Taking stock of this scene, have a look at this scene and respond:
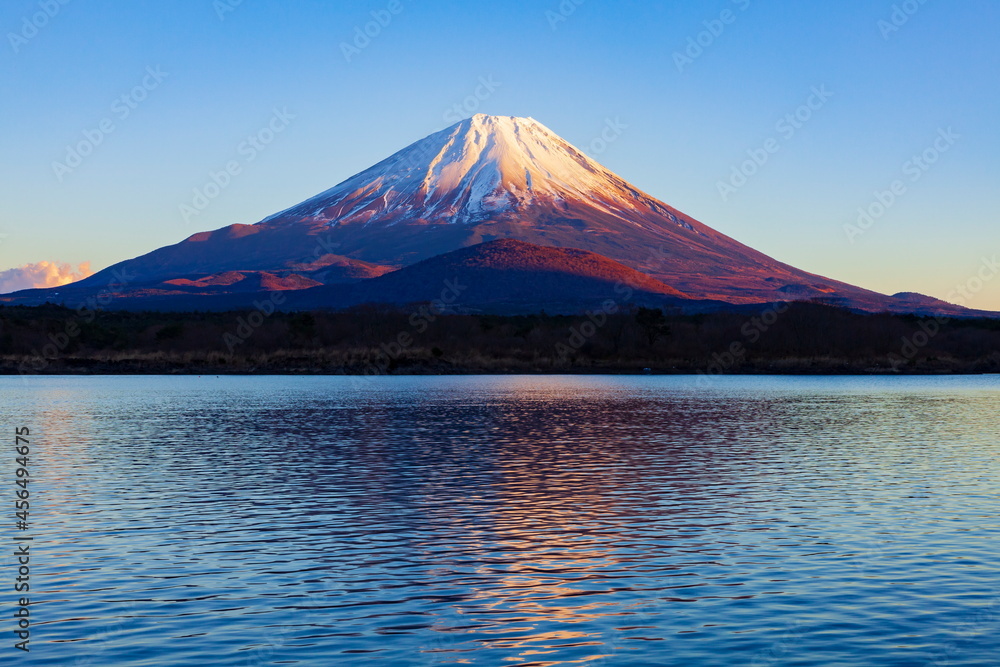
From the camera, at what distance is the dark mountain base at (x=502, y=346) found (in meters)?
102

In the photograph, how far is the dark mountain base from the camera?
334 feet

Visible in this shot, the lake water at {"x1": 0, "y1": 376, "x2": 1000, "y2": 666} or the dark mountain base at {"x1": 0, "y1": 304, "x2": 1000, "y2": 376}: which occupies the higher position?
the dark mountain base at {"x1": 0, "y1": 304, "x2": 1000, "y2": 376}

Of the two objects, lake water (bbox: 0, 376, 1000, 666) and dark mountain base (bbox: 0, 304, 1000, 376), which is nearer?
lake water (bbox: 0, 376, 1000, 666)

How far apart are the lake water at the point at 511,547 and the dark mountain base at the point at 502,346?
211ft

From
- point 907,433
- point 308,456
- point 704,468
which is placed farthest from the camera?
point 907,433

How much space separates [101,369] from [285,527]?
87092mm

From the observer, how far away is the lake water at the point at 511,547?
11.8m

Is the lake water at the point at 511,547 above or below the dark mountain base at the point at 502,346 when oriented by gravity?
below

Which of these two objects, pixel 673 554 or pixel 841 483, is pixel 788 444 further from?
pixel 673 554

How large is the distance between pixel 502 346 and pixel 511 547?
94.2m

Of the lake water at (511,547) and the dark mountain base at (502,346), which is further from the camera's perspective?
the dark mountain base at (502,346)

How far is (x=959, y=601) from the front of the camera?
1353 centimetres

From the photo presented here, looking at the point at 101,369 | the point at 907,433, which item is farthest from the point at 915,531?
the point at 101,369

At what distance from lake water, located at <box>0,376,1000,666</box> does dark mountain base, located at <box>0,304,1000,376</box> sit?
64310mm
